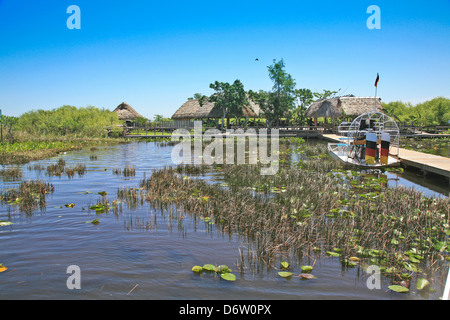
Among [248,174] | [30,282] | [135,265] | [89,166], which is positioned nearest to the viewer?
[30,282]

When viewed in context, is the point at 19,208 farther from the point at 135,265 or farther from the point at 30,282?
the point at 135,265

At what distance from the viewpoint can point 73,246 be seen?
5.81m

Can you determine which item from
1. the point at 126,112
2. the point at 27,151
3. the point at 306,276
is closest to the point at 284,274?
the point at 306,276

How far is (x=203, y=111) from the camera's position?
41188 millimetres

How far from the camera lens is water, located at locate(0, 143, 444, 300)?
13.8ft

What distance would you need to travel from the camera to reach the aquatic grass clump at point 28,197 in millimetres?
8125

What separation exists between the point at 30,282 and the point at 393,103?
5663 cm

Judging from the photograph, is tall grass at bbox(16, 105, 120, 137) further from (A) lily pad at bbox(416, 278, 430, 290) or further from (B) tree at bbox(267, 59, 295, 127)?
(A) lily pad at bbox(416, 278, 430, 290)

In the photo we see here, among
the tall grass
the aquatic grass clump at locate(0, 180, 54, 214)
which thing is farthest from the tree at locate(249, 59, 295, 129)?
the aquatic grass clump at locate(0, 180, 54, 214)

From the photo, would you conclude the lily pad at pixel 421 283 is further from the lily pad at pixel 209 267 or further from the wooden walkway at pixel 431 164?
the wooden walkway at pixel 431 164

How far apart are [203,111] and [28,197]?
3345 cm

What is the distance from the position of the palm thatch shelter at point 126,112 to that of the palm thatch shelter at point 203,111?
8768 millimetres
